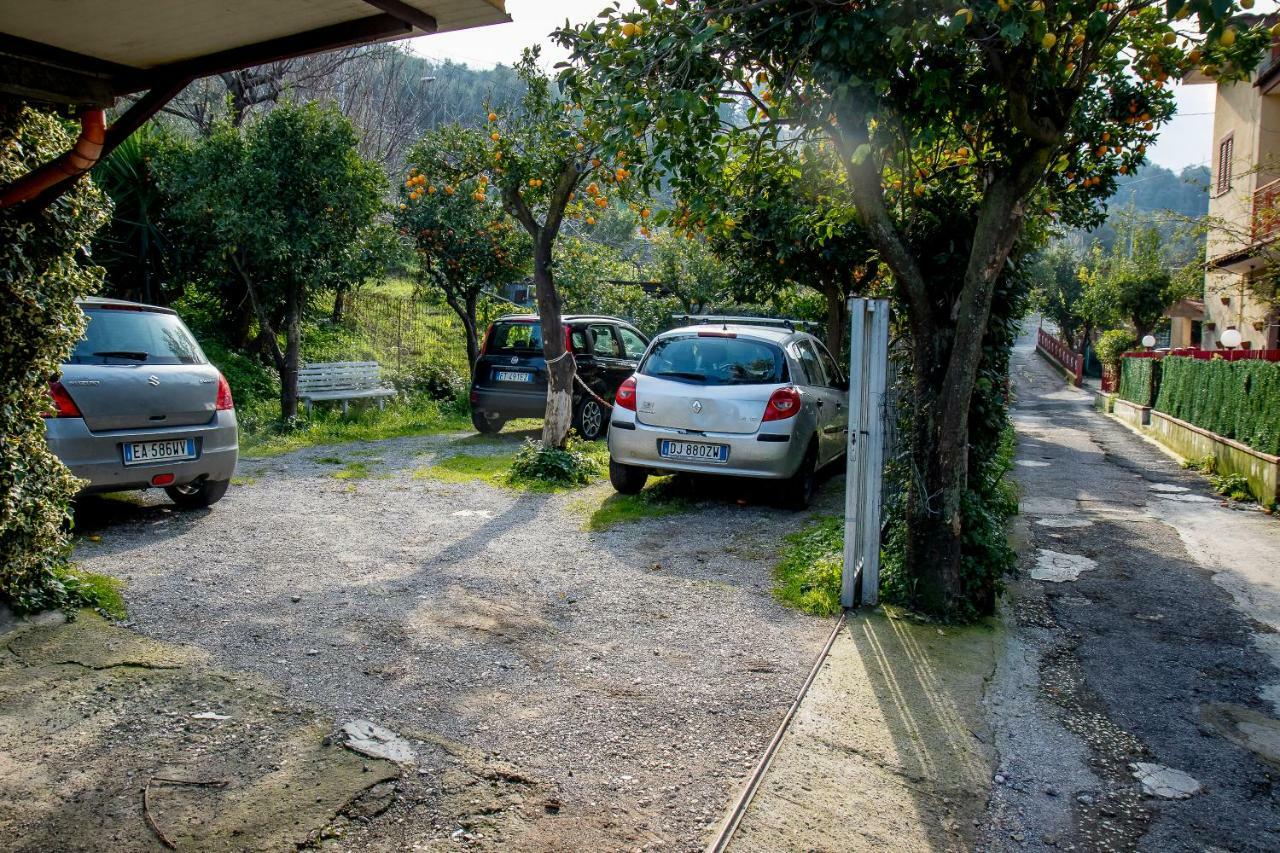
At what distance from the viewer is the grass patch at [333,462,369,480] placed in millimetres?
10070

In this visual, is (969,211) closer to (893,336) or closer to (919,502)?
(893,336)

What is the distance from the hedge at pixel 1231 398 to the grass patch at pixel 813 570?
6223mm

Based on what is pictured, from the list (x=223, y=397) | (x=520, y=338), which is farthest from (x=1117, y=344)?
(x=223, y=397)

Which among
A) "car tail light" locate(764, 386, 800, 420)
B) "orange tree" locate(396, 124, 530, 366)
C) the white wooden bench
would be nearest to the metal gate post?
"car tail light" locate(764, 386, 800, 420)

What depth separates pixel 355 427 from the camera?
46.5ft

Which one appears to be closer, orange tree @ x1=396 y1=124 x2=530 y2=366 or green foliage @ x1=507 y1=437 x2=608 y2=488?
green foliage @ x1=507 y1=437 x2=608 y2=488

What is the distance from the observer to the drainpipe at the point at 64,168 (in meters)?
4.53

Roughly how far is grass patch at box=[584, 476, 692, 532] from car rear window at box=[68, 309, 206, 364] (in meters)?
3.58

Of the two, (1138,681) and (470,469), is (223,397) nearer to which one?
(470,469)

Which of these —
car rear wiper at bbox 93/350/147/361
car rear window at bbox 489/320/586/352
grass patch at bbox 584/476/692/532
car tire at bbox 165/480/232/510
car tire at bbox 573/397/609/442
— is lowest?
grass patch at bbox 584/476/692/532

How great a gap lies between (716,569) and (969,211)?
115 inches

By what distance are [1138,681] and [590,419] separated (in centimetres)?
904

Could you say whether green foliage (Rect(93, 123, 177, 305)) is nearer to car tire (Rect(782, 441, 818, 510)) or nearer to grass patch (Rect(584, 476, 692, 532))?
grass patch (Rect(584, 476, 692, 532))

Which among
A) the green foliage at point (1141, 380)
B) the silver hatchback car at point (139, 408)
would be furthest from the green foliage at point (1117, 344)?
the silver hatchback car at point (139, 408)
